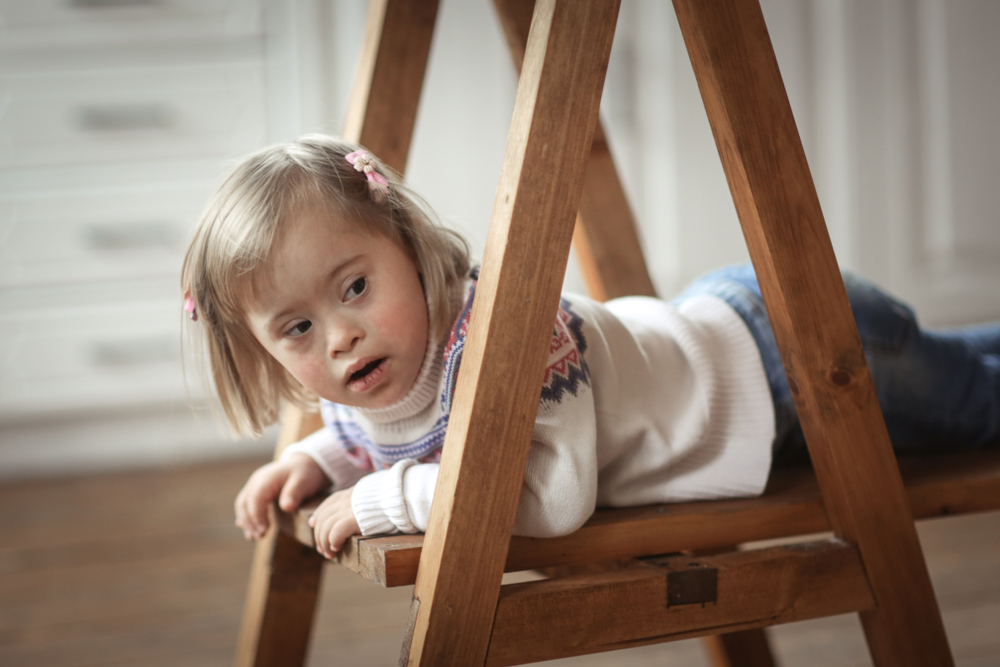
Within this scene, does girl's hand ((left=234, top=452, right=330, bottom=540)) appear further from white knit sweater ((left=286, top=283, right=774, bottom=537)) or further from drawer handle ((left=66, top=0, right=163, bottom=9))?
drawer handle ((left=66, top=0, right=163, bottom=9))

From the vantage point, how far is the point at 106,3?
1720 millimetres

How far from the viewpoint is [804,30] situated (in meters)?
1.99

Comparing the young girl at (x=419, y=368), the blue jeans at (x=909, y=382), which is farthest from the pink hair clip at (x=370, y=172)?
the blue jeans at (x=909, y=382)

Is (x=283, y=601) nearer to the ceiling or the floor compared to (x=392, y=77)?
nearer to the floor

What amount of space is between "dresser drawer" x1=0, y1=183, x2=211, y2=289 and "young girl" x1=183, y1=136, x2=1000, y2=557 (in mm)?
1149

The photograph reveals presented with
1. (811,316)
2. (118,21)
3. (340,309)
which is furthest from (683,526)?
(118,21)

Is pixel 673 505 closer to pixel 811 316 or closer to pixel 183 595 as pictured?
pixel 811 316

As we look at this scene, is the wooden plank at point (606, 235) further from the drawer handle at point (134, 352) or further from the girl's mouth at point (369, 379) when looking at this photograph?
the drawer handle at point (134, 352)

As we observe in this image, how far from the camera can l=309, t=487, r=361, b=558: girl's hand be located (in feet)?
1.82

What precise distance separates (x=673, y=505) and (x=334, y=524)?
0.75ft

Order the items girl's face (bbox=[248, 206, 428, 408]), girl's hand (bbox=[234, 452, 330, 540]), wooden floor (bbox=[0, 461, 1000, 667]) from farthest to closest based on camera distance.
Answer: wooden floor (bbox=[0, 461, 1000, 667]) → girl's hand (bbox=[234, 452, 330, 540]) → girl's face (bbox=[248, 206, 428, 408])

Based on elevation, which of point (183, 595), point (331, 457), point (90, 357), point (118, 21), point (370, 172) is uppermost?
point (118, 21)

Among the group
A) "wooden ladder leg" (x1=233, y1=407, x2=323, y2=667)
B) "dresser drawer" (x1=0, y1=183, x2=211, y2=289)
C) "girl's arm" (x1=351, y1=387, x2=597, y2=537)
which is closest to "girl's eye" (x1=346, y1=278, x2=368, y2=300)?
"girl's arm" (x1=351, y1=387, x2=597, y2=537)

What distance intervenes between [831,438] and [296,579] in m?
0.42
